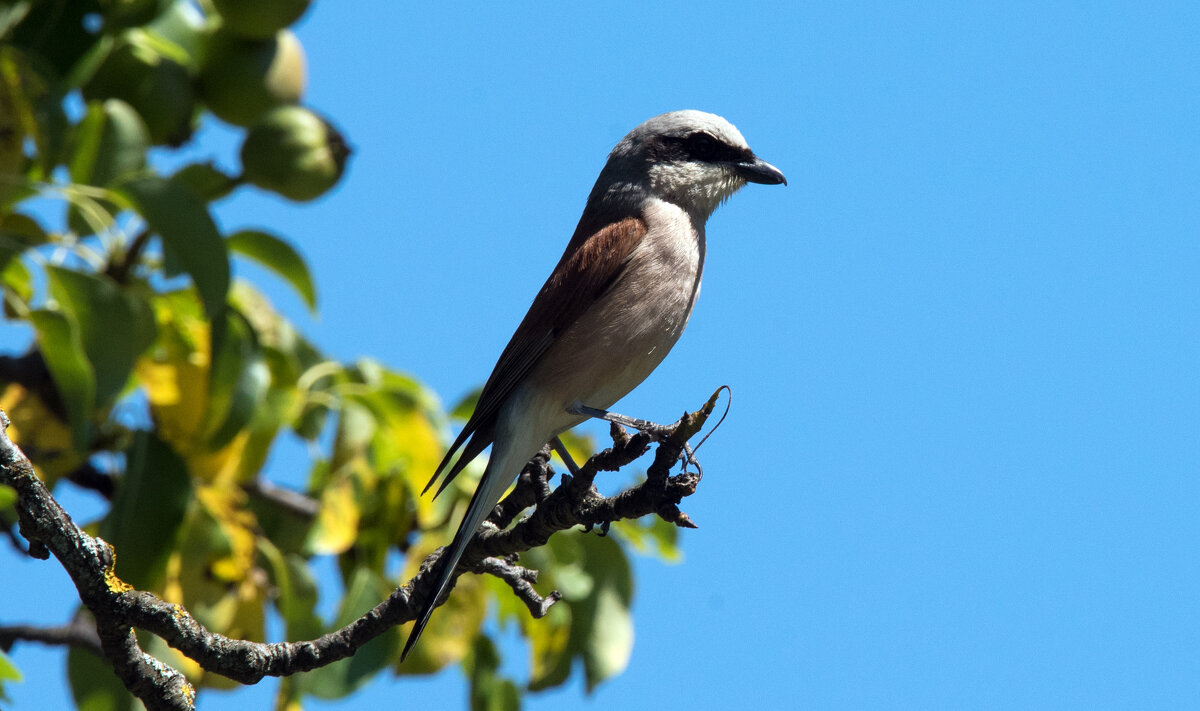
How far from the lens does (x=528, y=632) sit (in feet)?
15.5

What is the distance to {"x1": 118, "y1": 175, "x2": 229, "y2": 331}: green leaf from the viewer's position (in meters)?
3.70

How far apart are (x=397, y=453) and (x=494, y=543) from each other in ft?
4.92

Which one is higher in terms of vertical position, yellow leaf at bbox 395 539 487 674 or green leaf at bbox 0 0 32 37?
green leaf at bbox 0 0 32 37

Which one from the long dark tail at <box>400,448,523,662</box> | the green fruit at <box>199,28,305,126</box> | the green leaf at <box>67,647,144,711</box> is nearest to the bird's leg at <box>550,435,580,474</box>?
the long dark tail at <box>400,448,523,662</box>

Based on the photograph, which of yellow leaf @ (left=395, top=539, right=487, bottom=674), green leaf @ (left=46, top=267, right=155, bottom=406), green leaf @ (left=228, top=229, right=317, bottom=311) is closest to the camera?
green leaf @ (left=46, top=267, right=155, bottom=406)

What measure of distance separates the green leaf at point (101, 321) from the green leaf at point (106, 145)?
606mm

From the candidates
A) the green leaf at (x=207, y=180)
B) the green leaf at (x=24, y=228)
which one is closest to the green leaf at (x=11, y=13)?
the green leaf at (x=24, y=228)

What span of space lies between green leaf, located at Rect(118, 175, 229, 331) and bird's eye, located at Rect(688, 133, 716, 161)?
184 cm

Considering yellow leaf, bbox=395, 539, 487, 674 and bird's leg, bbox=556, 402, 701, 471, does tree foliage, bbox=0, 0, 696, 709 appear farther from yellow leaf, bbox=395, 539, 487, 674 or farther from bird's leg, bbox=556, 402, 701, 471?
bird's leg, bbox=556, 402, 701, 471

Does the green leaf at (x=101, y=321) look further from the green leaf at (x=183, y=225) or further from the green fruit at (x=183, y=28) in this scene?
the green fruit at (x=183, y=28)

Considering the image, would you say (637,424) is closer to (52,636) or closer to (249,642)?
(249,642)

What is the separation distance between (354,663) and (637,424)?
1.54 metres

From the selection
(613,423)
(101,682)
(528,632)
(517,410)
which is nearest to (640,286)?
(517,410)

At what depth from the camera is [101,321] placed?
3.58 meters
